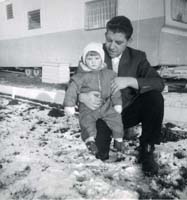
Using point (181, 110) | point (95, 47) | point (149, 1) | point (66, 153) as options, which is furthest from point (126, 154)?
point (149, 1)

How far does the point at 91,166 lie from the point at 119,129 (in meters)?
0.47

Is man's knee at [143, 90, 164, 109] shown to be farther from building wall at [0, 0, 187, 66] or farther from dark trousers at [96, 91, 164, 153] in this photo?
building wall at [0, 0, 187, 66]

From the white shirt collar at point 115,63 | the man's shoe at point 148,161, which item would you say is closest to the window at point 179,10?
the white shirt collar at point 115,63

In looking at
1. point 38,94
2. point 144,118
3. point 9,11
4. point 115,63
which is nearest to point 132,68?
point 115,63

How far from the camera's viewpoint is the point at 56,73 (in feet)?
24.8

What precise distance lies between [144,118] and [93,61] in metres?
0.76

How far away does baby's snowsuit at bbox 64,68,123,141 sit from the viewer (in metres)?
2.58

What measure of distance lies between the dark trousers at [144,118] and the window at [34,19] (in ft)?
23.7

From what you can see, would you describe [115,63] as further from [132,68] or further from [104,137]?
[104,137]

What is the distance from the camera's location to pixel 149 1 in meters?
5.76

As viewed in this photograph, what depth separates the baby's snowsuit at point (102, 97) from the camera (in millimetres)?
2582

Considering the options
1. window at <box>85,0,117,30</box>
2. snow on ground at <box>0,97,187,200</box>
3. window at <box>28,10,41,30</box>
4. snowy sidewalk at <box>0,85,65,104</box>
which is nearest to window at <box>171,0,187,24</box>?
window at <box>85,0,117,30</box>

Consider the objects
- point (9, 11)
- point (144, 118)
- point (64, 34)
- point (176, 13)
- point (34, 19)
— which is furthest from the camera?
point (9, 11)

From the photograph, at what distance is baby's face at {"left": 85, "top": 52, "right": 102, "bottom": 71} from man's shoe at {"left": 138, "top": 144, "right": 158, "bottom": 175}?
94cm
